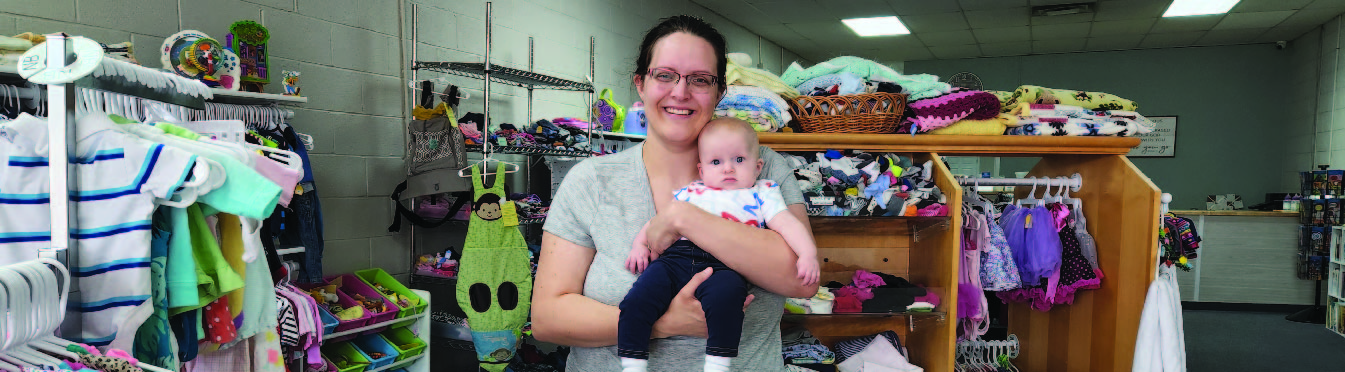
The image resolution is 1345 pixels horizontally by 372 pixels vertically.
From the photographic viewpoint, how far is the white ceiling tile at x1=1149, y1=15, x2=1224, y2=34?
23.0 feet

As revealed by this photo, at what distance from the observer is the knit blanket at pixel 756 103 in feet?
8.53

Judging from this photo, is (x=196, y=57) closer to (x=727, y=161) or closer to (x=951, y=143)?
(x=727, y=161)

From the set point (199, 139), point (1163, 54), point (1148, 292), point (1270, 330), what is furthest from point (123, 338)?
point (1163, 54)

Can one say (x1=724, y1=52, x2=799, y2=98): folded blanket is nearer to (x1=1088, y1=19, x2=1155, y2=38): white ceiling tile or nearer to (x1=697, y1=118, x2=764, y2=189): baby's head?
(x1=697, y1=118, x2=764, y2=189): baby's head

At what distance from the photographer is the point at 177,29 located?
2.72m

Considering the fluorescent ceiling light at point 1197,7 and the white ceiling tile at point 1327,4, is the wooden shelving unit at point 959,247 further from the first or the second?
the white ceiling tile at point 1327,4

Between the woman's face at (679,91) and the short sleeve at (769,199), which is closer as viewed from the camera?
the woman's face at (679,91)

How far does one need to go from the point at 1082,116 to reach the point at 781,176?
2.02 m

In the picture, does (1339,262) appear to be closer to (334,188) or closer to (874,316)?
(874,316)

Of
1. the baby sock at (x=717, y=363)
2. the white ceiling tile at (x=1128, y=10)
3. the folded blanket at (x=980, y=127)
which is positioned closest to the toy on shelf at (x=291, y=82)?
the baby sock at (x=717, y=363)

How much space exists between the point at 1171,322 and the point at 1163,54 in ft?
25.2

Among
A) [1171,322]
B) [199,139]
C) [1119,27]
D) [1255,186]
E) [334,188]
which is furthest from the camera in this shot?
[1255,186]

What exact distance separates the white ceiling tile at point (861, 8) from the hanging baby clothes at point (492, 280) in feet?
14.1

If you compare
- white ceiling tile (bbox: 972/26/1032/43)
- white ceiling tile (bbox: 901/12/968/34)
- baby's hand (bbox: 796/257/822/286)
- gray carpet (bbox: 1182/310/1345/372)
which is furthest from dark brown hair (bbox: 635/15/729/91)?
white ceiling tile (bbox: 972/26/1032/43)
